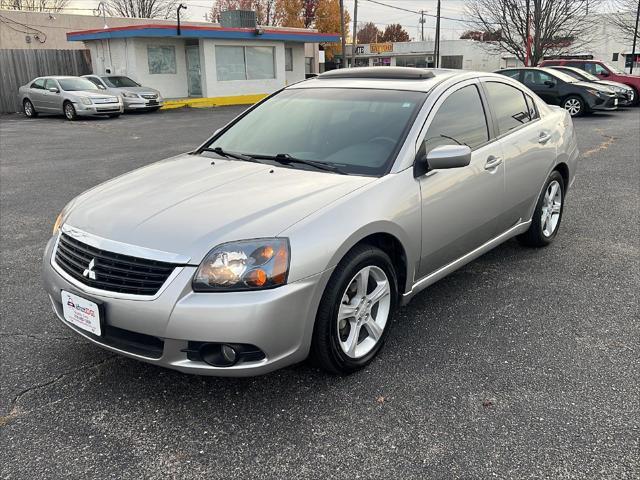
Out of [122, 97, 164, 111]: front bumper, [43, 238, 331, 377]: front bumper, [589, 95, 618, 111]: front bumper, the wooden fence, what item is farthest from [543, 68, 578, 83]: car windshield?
the wooden fence

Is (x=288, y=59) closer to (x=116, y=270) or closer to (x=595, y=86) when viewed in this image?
(x=595, y=86)

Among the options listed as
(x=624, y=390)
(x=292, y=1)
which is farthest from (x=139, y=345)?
(x=292, y=1)

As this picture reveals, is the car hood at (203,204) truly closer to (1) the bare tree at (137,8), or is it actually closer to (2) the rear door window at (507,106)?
(2) the rear door window at (507,106)

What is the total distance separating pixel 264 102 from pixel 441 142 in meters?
1.59

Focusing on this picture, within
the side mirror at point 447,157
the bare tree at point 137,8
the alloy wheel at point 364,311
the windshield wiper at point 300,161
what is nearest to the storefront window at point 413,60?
the bare tree at point 137,8

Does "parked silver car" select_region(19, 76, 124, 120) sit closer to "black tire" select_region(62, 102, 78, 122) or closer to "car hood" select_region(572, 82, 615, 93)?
"black tire" select_region(62, 102, 78, 122)

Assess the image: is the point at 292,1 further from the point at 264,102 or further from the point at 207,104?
the point at 264,102

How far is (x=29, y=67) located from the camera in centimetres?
2480

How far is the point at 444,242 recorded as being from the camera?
146 inches

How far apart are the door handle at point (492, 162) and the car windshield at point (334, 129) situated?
71cm

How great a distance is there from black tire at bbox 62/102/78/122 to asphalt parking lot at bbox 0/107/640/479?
16395mm

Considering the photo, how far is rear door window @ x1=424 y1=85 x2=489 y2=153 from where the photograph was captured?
375 cm

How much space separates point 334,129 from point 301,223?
1.22 metres

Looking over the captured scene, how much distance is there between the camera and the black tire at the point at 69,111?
63.8ft
